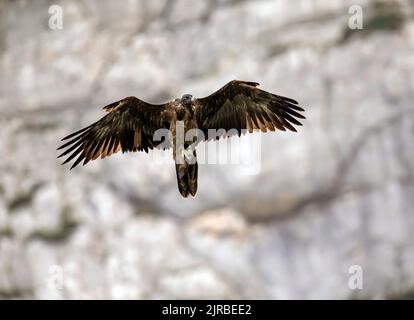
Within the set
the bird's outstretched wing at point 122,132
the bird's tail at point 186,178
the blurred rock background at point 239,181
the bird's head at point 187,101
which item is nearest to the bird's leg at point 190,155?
the bird's tail at point 186,178

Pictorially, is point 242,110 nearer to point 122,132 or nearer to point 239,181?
point 122,132

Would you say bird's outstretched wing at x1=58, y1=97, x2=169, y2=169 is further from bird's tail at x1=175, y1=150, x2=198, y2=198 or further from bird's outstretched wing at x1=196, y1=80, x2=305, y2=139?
bird's tail at x1=175, y1=150, x2=198, y2=198

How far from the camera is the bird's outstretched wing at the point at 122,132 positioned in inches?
571

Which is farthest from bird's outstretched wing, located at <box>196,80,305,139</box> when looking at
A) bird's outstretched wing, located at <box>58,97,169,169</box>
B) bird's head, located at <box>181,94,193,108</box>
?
bird's outstretched wing, located at <box>58,97,169,169</box>

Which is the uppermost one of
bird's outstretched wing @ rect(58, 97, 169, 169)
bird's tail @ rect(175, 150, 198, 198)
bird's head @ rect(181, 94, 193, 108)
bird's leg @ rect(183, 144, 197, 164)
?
bird's head @ rect(181, 94, 193, 108)

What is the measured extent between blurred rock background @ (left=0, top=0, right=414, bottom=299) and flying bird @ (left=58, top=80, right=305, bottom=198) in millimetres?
18588

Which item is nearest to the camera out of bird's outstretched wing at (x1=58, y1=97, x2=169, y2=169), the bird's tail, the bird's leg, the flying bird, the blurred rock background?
the bird's tail

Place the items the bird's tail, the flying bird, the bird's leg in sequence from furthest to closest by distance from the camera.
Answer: the flying bird → the bird's leg → the bird's tail

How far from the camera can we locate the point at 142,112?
14492mm

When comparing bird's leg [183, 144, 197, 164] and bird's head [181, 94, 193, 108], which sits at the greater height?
bird's head [181, 94, 193, 108]

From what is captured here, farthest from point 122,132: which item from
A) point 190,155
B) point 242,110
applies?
point 242,110

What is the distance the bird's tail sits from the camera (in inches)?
521

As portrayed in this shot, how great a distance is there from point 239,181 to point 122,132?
19954 millimetres

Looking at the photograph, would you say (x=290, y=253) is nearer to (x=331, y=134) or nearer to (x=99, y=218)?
(x=331, y=134)
